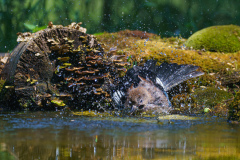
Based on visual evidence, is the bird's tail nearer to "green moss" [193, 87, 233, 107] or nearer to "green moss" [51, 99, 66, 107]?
"green moss" [193, 87, 233, 107]

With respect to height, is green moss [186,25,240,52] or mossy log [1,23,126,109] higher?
green moss [186,25,240,52]

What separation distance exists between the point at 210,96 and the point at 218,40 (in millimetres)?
3726

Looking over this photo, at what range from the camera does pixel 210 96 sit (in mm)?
6691

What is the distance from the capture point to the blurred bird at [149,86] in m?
5.34

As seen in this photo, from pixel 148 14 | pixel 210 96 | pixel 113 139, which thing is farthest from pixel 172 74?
pixel 148 14

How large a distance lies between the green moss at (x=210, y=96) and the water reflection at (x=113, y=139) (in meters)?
1.59

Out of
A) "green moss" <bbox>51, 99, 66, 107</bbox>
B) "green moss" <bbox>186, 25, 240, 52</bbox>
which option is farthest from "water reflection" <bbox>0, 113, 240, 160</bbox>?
"green moss" <bbox>186, 25, 240, 52</bbox>

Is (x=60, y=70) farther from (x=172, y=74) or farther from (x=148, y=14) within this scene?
(x=148, y=14)

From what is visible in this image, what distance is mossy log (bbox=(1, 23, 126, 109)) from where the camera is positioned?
5.95 meters

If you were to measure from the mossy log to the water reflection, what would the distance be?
1.11 m

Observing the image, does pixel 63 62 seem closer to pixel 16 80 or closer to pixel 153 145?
pixel 16 80

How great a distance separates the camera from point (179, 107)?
653 centimetres

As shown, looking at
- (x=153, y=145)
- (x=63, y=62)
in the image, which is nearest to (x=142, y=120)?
(x=153, y=145)

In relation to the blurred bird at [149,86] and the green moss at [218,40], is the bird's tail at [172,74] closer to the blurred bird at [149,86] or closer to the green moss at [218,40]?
the blurred bird at [149,86]
